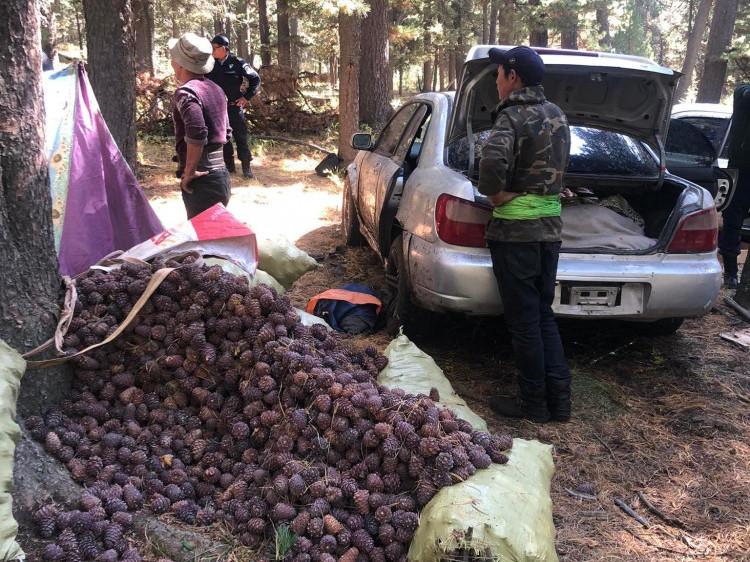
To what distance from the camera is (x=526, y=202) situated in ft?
11.5

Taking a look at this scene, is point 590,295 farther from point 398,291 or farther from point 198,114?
point 198,114

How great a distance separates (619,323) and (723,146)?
3.93m

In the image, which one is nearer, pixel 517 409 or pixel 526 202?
pixel 526 202

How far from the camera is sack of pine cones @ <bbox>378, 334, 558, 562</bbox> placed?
2.22 meters

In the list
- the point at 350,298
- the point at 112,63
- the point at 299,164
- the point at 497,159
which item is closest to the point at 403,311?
the point at 350,298

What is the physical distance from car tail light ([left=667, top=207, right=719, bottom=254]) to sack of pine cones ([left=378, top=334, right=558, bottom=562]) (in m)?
2.01

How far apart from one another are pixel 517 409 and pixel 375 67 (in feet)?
38.5

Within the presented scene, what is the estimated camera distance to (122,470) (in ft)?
8.94

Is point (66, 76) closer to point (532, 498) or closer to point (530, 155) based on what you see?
point (530, 155)

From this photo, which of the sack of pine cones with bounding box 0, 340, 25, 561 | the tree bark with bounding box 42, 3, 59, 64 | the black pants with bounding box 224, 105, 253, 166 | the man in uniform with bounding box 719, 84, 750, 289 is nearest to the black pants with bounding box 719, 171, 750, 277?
the man in uniform with bounding box 719, 84, 750, 289

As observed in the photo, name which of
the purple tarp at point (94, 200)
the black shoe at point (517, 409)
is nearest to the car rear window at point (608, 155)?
the black shoe at point (517, 409)

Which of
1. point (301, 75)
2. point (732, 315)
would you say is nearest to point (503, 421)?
point (732, 315)

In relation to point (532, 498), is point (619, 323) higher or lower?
lower

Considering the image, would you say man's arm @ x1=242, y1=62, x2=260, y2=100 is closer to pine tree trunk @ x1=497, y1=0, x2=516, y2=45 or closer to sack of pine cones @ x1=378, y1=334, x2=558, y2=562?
sack of pine cones @ x1=378, y1=334, x2=558, y2=562
